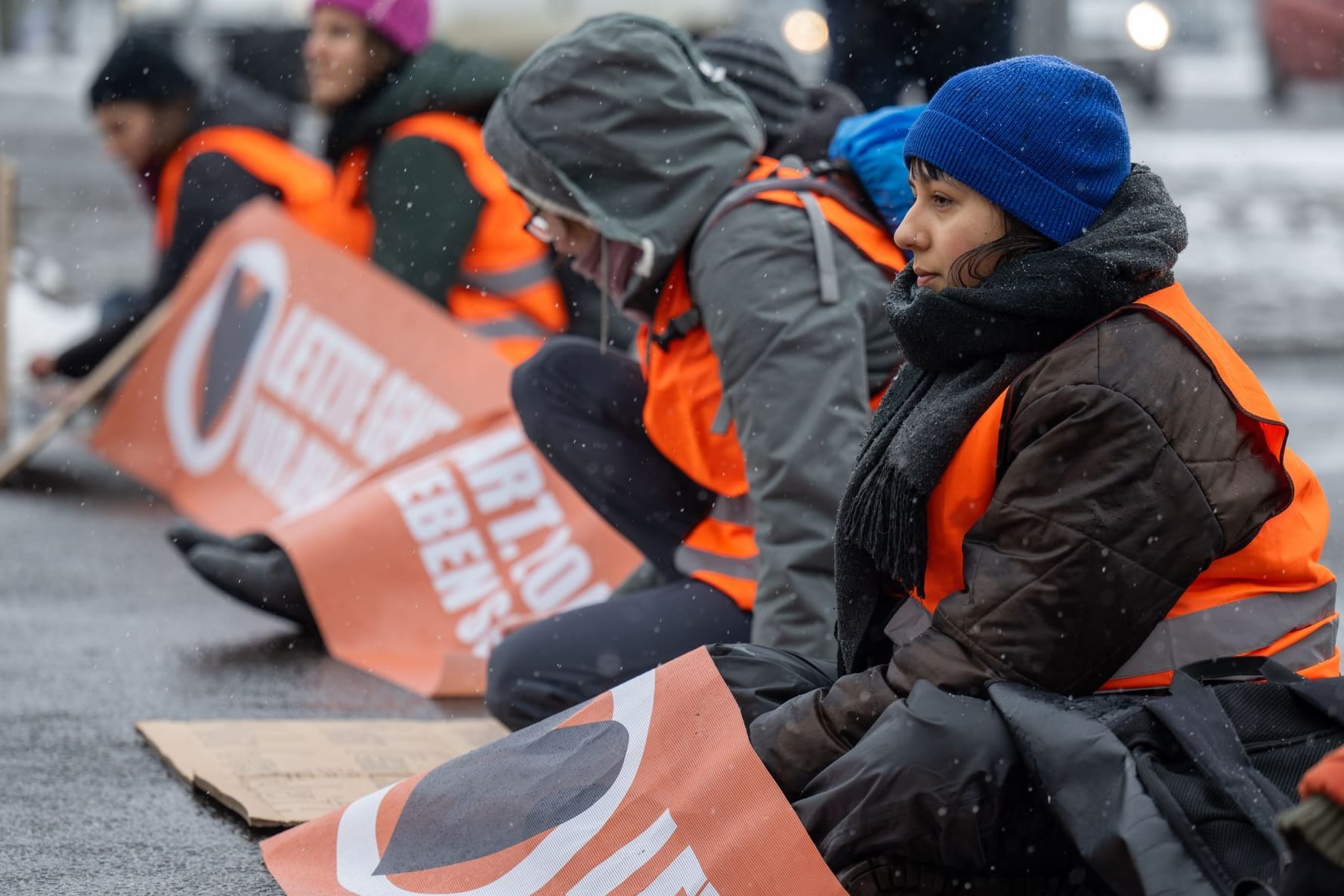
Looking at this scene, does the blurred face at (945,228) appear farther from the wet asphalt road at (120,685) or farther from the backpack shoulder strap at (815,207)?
the wet asphalt road at (120,685)

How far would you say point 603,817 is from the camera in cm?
265

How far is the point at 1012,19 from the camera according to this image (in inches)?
250

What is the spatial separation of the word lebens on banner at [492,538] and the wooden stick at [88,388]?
2.05m

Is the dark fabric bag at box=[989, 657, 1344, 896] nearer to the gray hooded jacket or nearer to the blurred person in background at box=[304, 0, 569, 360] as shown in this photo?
the gray hooded jacket

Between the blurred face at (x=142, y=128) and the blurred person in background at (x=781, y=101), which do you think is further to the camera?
the blurred face at (x=142, y=128)

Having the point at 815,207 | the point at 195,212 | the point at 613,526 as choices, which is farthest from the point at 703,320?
the point at 195,212

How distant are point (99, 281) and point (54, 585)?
5.42 meters

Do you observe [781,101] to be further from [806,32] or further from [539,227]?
[806,32]

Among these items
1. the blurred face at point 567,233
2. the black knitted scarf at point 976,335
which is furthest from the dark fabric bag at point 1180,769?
the blurred face at point 567,233

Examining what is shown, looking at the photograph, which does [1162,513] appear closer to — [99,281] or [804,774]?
[804,774]

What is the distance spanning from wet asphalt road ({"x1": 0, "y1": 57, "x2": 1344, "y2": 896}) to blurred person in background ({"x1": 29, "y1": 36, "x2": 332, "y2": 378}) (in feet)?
2.22

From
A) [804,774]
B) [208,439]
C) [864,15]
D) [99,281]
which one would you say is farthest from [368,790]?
[99,281]

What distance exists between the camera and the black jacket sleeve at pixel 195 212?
6738 mm

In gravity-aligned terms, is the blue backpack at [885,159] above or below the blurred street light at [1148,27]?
above
